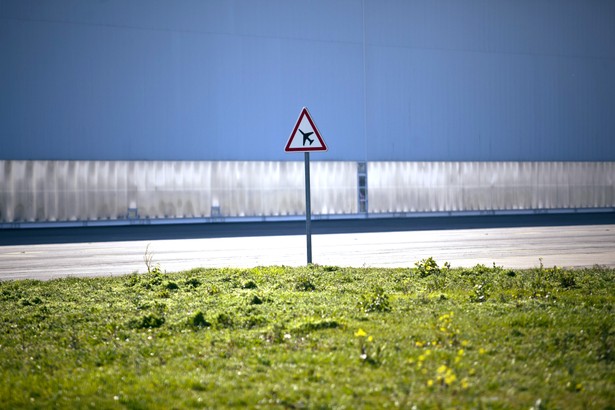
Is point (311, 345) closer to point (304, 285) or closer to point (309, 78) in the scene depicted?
point (304, 285)

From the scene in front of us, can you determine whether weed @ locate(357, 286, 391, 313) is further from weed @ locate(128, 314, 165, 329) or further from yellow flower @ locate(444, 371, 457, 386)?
yellow flower @ locate(444, 371, 457, 386)

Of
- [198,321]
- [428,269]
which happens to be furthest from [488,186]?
[198,321]

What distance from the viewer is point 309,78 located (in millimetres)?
Answer: 37625

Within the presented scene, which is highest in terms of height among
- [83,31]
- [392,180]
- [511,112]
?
[83,31]

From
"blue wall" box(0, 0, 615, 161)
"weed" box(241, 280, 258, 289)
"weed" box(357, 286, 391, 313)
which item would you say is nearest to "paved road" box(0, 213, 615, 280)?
"weed" box(241, 280, 258, 289)

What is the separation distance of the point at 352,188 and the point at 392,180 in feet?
8.30

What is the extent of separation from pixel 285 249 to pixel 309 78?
19.9 m

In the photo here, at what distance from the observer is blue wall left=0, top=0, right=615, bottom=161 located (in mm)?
32969

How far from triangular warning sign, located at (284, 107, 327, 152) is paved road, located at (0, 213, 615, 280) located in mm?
3436

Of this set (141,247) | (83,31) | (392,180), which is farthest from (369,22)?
(141,247)

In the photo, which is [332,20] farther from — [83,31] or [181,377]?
[181,377]

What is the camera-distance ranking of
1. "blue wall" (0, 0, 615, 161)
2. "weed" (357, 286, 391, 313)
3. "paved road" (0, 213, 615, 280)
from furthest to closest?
"blue wall" (0, 0, 615, 161) < "paved road" (0, 213, 615, 280) < "weed" (357, 286, 391, 313)

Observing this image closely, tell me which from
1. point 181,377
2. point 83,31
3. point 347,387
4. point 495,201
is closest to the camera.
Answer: point 347,387

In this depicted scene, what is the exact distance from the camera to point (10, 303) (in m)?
9.45
